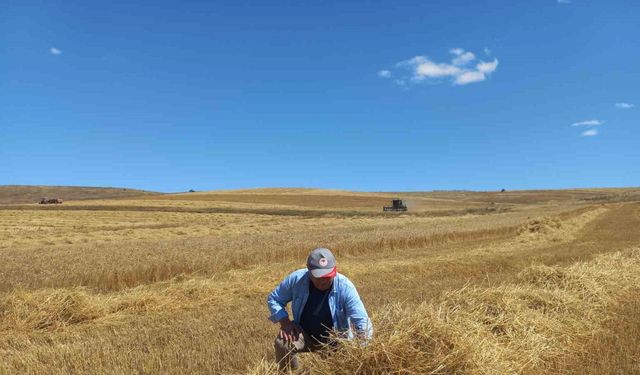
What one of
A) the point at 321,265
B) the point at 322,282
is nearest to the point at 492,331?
the point at 322,282

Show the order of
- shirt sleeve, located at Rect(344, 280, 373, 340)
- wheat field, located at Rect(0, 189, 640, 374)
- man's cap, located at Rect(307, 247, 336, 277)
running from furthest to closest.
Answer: wheat field, located at Rect(0, 189, 640, 374) → shirt sleeve, located at Rect(344, 280, 373, 340) → man's cap, located at Rect(307, 247, 336, 277)

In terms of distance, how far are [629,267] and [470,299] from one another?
6.36 metres

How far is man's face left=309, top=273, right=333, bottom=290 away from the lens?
4.46 m

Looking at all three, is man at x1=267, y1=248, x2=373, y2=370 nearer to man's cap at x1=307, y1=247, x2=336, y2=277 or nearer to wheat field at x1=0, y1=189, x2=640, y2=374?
man's cap at x1=307, y1=247, x2=336, y2=277

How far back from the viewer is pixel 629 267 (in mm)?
11336

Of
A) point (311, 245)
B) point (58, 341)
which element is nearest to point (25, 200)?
point (311, 245)

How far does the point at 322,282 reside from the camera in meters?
4.51

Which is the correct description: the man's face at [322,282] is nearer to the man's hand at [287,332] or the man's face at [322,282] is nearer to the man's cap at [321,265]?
the man's cap at [321,265]

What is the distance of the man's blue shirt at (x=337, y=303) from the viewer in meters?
4.61

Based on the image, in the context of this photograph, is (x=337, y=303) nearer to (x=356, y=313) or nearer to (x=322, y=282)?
(x=356, y=313)

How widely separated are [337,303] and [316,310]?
239mm

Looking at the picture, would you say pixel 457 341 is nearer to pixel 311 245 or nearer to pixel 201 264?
pixel 201 264

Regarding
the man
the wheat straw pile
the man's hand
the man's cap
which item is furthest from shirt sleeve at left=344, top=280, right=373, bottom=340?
the man's hand

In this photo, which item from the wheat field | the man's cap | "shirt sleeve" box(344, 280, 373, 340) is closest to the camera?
the man's cap
